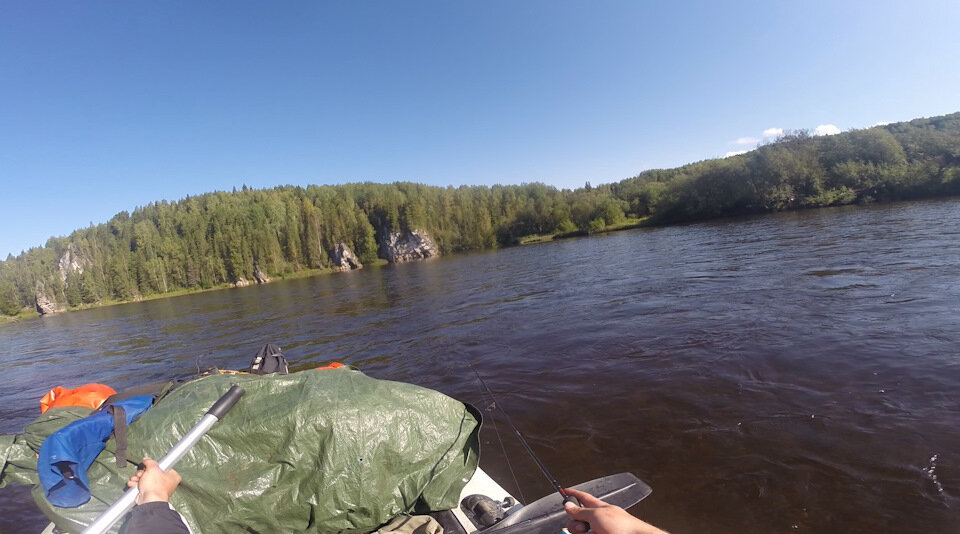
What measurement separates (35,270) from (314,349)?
430 feet

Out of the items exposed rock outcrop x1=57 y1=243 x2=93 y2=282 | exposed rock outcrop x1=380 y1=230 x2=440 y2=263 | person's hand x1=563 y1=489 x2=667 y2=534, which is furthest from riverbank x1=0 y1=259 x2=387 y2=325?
person's hand x1=563 y1=489 x2=667 y2=534

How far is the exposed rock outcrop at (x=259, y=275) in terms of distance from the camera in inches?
4041

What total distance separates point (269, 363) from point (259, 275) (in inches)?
4314

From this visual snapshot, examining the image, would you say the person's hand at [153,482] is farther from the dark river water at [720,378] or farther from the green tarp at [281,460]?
the dark river water at [720,378]

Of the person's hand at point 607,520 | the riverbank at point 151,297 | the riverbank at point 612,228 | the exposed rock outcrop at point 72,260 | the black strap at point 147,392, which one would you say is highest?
the exposed rock outcrop at point 72,260

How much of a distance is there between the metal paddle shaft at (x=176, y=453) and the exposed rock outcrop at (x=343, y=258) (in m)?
113

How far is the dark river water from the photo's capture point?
4434mm

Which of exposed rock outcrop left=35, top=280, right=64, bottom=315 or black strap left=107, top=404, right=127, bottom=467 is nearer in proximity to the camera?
black strap left=107, top=404, right=127, bottom=467

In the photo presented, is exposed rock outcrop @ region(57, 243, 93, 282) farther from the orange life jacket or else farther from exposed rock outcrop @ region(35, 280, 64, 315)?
the orange life jacket

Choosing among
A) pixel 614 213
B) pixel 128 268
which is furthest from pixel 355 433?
pixel 128 268

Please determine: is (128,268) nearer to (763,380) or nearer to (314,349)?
(314,349)

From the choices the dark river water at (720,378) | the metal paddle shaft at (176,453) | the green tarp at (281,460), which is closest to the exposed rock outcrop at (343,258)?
the dark river water at (720,378)

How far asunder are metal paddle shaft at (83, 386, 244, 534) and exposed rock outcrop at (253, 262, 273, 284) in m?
111

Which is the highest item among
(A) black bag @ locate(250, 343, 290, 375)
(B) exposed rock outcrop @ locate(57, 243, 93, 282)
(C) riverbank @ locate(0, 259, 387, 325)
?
(B) exposed rock outcrop @ locate(57, 243, 93, 282)
